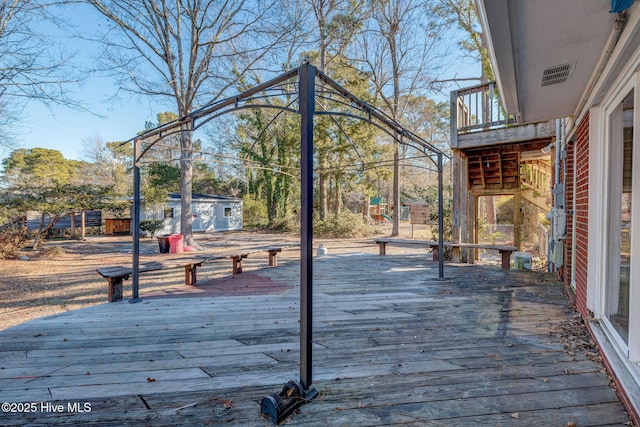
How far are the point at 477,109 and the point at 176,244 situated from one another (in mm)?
9955

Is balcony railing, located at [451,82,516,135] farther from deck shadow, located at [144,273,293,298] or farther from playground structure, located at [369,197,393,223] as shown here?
playground structure, located at [369,197,393,223]

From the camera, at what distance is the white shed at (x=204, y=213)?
18.1 metres

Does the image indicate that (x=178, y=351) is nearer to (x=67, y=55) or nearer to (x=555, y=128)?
(x=555, y=128)

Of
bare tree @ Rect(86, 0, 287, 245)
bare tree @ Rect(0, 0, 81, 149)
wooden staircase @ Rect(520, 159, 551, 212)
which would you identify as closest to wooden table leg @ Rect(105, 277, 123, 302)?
bare tree @ Rect(0, 0, 81, 149)

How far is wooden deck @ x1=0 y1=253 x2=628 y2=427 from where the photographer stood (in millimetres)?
1653

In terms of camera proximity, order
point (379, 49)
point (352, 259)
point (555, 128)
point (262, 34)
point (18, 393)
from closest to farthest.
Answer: point (18, 393), point (555, 128), point (352, 259), point (262, 34), point (379, 49)

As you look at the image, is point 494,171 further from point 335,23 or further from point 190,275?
point 335,23

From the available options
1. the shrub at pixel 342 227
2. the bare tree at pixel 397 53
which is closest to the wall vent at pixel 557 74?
the bare tree at pixel 397 53

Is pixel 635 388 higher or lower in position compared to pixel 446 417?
higher

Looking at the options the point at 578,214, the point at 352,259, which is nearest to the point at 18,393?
the point at 578,214

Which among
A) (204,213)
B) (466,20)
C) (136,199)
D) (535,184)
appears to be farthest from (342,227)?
(136,199)

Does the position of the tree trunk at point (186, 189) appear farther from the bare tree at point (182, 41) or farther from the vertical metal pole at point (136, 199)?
the vertical metal pole at point (136, 199)

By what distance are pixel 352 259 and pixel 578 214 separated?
4.48 m

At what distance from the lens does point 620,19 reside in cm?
176
